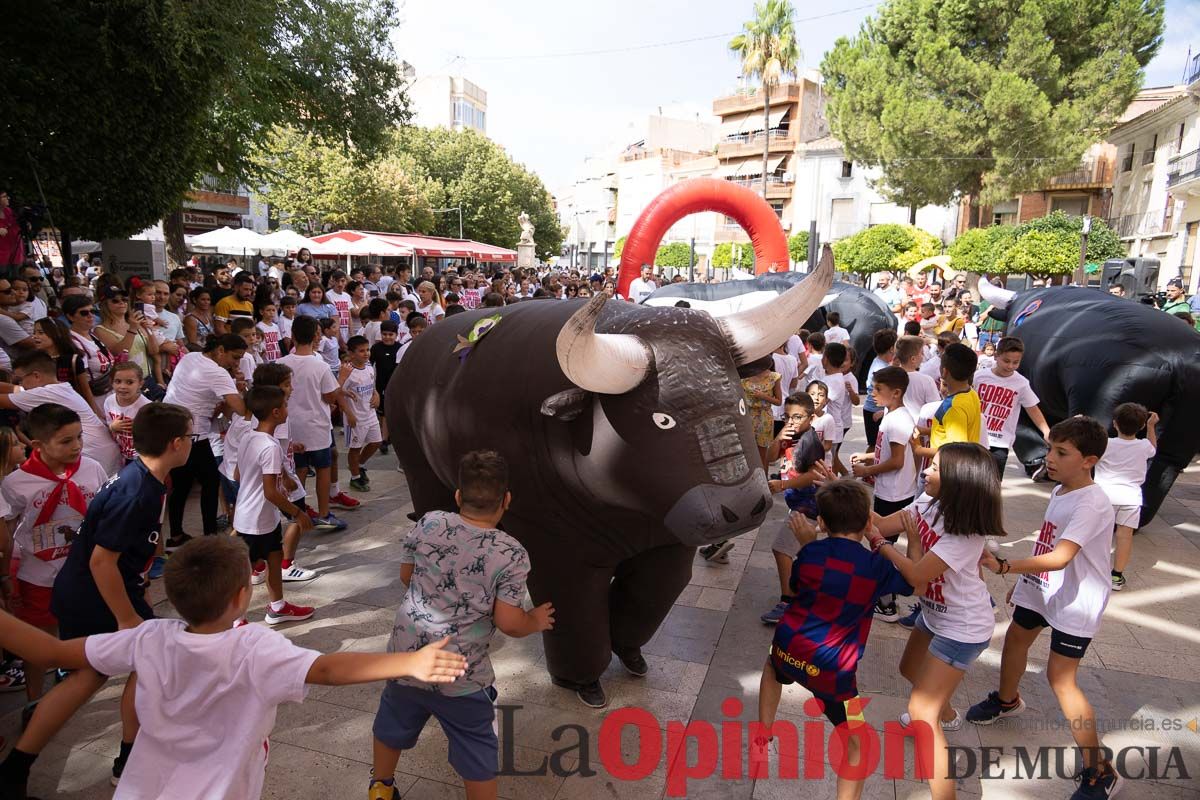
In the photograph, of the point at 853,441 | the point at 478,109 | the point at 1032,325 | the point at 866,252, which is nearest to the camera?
the point at 1032,325

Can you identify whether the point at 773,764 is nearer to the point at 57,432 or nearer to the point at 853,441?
the point at 57,432

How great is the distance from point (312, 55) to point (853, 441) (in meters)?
11.8

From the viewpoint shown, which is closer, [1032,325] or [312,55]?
[1032,325]

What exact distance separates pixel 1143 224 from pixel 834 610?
32.3 metres

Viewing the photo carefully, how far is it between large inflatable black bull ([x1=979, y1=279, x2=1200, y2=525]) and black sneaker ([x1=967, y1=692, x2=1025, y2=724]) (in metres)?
3.30

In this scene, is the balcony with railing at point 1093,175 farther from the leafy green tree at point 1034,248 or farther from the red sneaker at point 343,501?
the red sneaker at point 343,501

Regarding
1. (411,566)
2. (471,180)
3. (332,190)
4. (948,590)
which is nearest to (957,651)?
(948,590)

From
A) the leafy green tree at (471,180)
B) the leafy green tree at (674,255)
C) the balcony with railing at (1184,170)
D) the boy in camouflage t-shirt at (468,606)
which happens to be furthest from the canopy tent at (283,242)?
the leafy green tree at (674,255)

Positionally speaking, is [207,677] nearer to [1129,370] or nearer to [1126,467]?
[1126,467]

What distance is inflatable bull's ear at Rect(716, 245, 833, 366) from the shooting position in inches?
119

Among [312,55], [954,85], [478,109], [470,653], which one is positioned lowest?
[470,653]

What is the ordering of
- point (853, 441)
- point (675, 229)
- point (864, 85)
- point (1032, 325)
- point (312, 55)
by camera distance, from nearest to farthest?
point (1032, 325)
point (853, 441)
point (312, 55)
point (864, 85)
point (675, 229)

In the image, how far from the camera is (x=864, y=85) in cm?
2645

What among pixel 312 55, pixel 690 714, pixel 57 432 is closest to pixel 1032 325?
pixel 690 714
